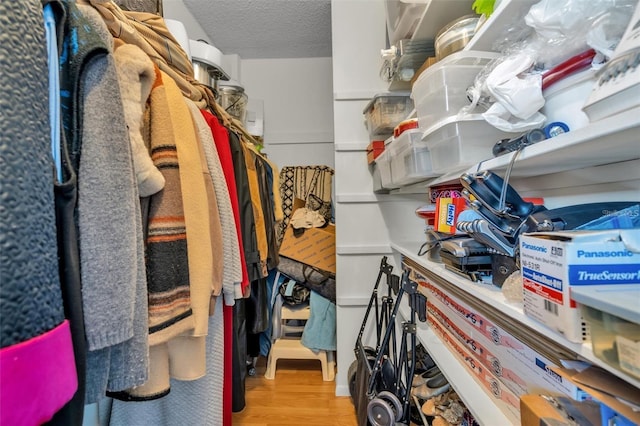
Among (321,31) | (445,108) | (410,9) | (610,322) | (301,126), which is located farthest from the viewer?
(301,126)

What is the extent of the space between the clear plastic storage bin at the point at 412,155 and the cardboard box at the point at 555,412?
0.65m

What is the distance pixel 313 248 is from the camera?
2033 mm

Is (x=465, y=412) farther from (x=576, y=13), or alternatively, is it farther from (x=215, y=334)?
(x=576, y=13)

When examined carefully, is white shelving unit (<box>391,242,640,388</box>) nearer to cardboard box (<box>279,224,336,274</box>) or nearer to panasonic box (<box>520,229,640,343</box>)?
panasonic box (<box>520,229,640,343</box>)

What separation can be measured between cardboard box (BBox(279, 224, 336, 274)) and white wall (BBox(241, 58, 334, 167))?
78 centimetres

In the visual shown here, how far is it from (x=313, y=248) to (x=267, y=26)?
1.63 metres

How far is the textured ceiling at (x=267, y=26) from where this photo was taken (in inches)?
76.7

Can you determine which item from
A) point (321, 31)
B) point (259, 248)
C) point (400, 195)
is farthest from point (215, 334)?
point (321, 31)

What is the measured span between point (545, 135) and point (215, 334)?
96cm

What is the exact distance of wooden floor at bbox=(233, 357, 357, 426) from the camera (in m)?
1.55

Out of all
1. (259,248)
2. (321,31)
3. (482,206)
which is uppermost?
(321,31)

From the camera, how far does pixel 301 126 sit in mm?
2609

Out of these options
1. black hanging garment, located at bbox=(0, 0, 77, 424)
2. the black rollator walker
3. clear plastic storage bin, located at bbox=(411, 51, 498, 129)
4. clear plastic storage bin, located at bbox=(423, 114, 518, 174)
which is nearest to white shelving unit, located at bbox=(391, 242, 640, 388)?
the black rollator walker

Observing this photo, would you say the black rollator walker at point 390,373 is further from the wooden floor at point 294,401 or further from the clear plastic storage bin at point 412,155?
the clear plastic storage bin at point 412,155
